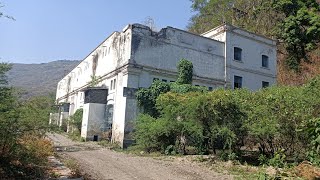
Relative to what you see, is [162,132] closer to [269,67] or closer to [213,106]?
[213,106]

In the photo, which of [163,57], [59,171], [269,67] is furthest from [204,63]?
[59,171]

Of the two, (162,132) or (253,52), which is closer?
(162,132)

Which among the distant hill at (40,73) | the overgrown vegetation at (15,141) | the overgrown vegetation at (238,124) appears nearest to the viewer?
the overgrown vegetation at (15,141)

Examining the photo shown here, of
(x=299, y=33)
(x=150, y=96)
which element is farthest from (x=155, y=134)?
(x=299, y=33)

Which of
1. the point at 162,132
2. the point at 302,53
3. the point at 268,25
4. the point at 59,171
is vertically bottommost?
the point at 59,171

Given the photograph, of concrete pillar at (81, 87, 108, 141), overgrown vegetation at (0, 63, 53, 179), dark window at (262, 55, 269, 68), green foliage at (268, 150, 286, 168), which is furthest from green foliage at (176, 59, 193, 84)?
overgrown vegetation at (0, 63, 53, 179)

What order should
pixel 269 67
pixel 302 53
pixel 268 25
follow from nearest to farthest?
pixel 269 67
pixel 302 53
pixel 268 25

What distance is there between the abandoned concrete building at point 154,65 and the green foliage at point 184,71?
0.97 meters

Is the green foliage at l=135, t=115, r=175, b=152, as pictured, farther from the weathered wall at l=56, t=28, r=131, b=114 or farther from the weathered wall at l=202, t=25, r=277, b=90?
the weathered wall at l=202, t=25, r=277, b=90

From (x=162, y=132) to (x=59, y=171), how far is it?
830 cm

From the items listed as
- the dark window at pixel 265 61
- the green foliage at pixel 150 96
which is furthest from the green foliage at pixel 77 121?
the dark window at pixel 265 61

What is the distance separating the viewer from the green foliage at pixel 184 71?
2274 centimetres

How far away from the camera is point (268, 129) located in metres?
13.7

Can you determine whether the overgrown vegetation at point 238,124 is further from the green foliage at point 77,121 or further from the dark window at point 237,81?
the green foliage at point 77,121
